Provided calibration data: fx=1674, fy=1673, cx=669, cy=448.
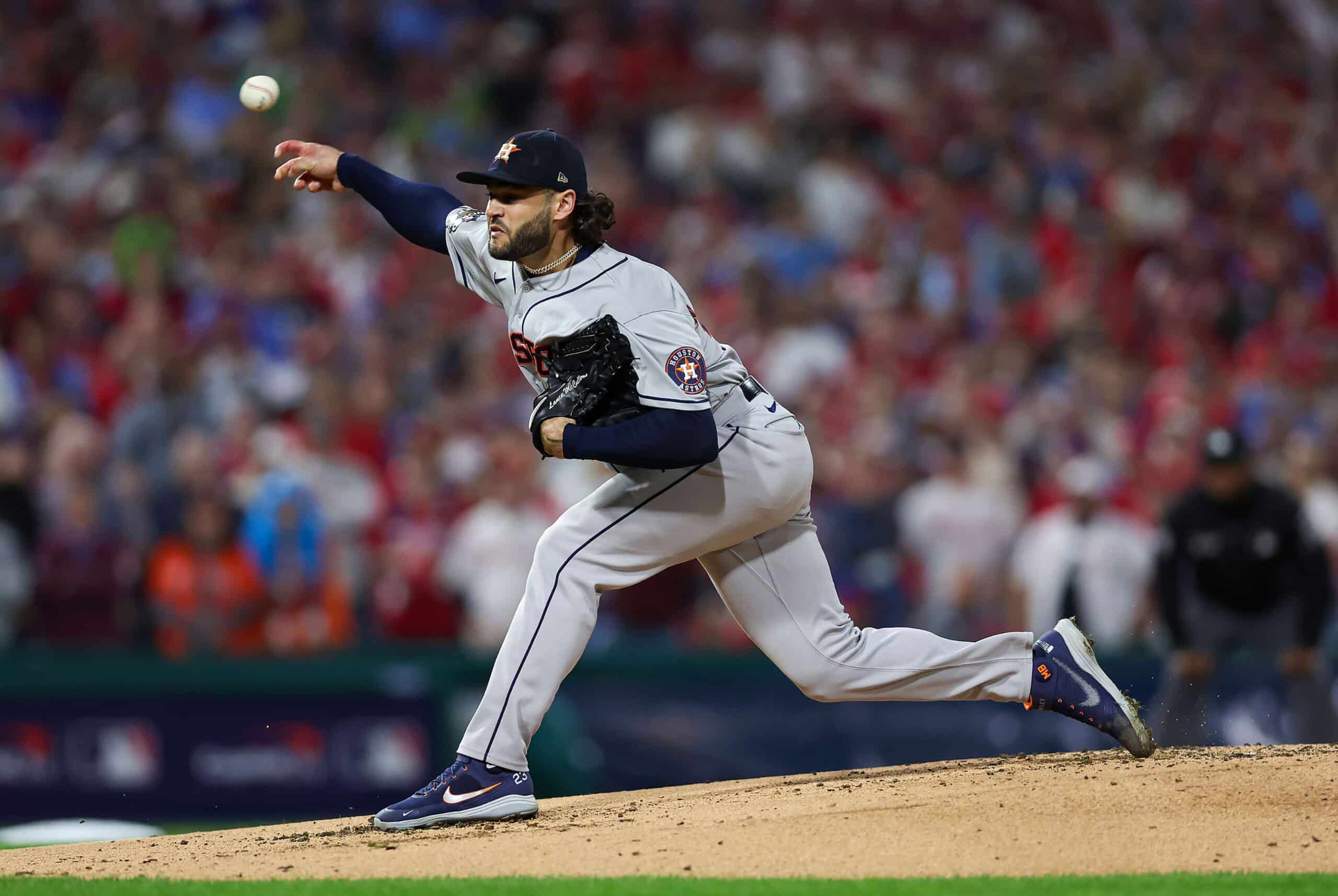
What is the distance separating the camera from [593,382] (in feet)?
15.0

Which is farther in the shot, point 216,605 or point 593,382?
point 216,605

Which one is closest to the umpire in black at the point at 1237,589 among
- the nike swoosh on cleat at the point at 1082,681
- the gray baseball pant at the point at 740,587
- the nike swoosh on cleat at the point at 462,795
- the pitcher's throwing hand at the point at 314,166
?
the nike swoosh on cleat at the point at 1082,681

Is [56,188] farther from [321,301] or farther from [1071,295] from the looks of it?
[1071,295]

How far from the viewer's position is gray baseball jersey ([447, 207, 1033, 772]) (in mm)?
4633

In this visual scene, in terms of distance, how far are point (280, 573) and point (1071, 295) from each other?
5.57m

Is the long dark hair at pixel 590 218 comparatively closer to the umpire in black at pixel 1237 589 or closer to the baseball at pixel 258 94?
the baseball at pixel 258 94

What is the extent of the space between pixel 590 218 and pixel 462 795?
5.48 feet

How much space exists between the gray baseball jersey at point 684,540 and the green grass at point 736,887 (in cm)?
66

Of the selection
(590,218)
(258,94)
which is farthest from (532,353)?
(258,94)

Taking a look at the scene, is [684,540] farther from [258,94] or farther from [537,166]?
[258,94]

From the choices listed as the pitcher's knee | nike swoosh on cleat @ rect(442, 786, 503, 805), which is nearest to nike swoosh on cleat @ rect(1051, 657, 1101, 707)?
the pitcher's knee

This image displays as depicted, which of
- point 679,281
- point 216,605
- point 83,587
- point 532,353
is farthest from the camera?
point 679,281

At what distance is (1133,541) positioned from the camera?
28.0 feet

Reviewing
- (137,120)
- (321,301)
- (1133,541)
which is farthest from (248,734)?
(137,120)
